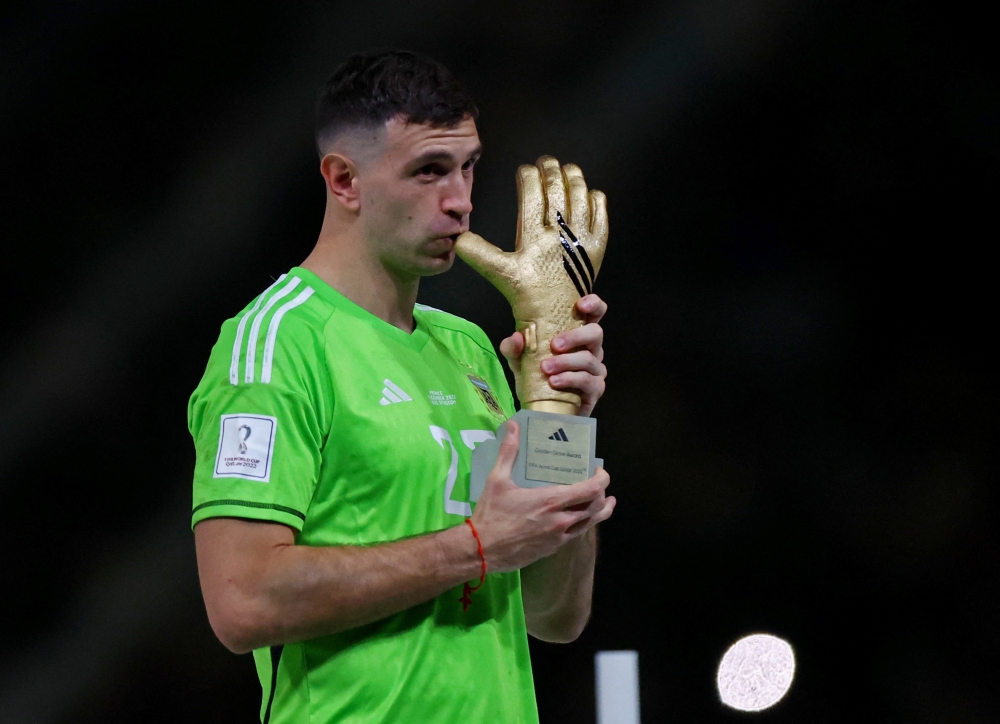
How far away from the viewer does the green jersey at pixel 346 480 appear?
0.94 metres

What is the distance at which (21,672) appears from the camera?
1.59m

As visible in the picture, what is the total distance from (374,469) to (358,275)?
0.25 metres

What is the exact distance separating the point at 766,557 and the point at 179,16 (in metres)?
1.52

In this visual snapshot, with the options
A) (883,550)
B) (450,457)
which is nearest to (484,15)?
(450,457)

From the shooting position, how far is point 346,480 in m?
1.00

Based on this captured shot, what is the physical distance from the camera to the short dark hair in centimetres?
112

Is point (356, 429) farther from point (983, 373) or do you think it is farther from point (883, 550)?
point (983, 373)

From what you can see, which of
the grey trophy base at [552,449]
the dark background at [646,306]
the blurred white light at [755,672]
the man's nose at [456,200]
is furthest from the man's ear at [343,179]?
→ the blurred white light at [755,672]

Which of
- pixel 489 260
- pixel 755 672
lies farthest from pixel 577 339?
pixel 755 672

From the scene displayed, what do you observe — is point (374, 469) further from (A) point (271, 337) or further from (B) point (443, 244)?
(B) point (443, 244)

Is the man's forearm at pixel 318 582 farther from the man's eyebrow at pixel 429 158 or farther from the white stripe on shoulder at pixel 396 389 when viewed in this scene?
the man's eyebrow at pixel 429 158

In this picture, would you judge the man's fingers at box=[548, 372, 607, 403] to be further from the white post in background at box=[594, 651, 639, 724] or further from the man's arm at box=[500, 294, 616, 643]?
the white post in background at box=[594, 651, 639, 724]

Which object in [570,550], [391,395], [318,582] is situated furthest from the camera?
[570,550]

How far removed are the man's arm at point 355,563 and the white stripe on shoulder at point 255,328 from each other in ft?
0.48
